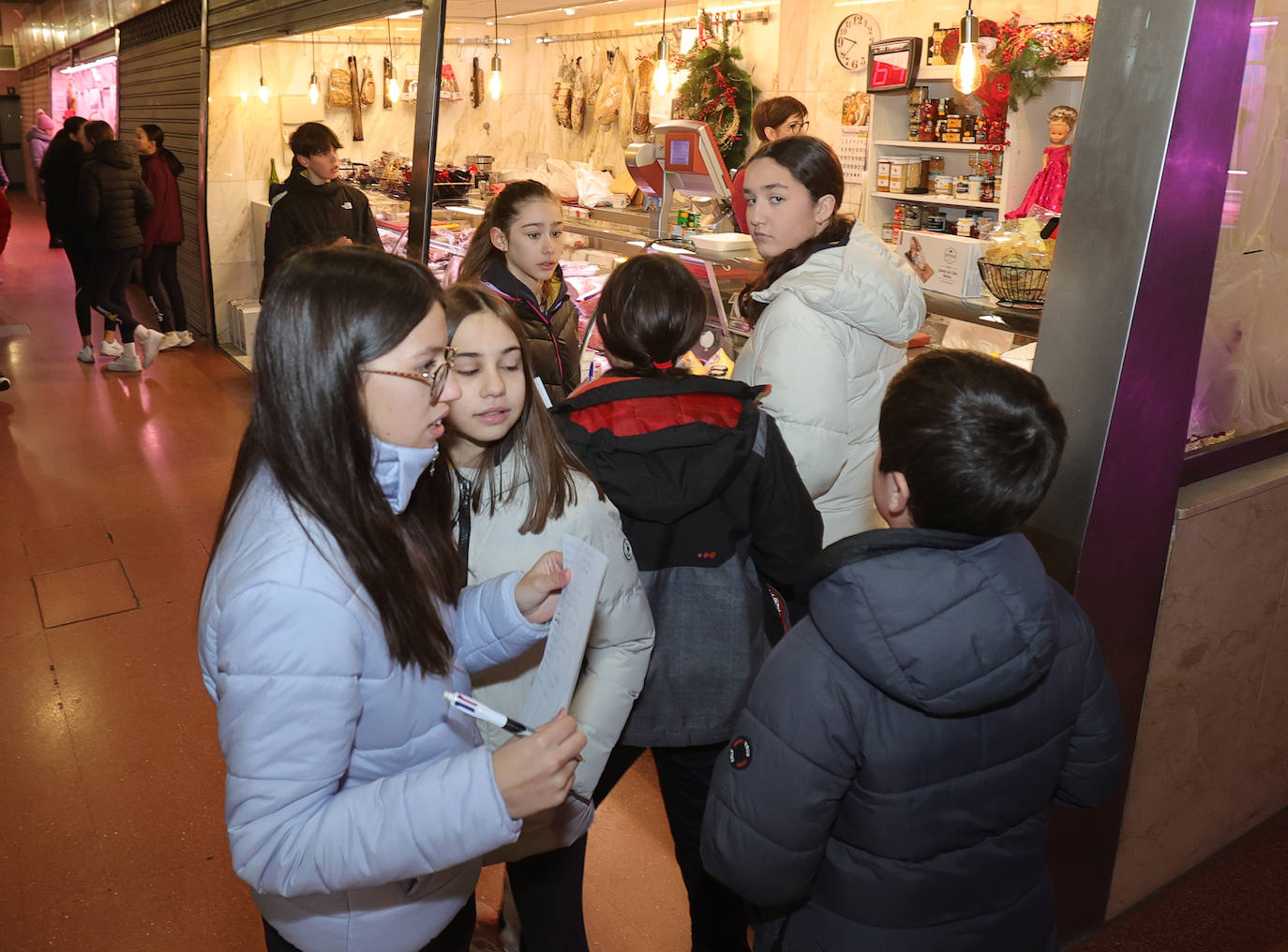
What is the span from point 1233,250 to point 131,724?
363cm

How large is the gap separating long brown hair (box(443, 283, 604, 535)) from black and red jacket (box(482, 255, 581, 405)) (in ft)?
3.56

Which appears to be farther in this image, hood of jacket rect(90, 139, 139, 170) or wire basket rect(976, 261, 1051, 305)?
hood of jacket rect(90, 139, 139, 170)

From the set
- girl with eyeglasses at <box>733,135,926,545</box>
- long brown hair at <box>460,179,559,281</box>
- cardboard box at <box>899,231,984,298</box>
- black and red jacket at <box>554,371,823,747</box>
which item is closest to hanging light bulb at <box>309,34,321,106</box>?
long brown hair at <box>460,179,559,281</box>

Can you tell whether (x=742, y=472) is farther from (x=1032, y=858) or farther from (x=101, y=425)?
(x=101, y=425)

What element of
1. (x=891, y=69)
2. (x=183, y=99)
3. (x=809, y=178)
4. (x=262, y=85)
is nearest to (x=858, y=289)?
(x=809, y=178)

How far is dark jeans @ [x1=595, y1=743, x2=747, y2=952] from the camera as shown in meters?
2.12

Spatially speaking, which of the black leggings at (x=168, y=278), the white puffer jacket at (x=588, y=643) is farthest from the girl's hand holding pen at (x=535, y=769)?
the black leggings at (x=168, y=278)

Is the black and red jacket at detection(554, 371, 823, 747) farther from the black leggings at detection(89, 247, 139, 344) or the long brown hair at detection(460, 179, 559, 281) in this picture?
the black leggings at detection(89, 247, 139, 344)

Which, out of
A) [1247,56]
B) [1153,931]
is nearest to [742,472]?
[1247,56]

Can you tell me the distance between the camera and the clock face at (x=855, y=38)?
784 centimetres

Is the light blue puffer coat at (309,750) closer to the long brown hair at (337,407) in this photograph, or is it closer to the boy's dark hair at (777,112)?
the long brown hair at (337,407)

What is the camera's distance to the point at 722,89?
342 inches

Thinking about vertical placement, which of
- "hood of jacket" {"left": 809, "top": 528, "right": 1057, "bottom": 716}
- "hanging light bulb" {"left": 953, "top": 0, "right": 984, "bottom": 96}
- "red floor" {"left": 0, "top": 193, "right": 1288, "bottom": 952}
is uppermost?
"hanging light bulb" {"left": 953, "top": 0, "right": 984, "bottom": 96}

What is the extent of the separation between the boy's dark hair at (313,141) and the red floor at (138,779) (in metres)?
2.04
